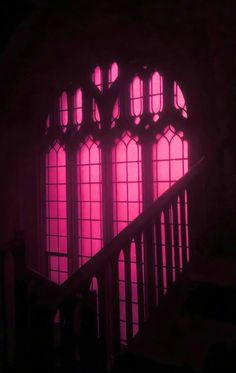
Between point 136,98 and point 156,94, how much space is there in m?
0.27

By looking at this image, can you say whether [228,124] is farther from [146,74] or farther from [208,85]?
[146,74]

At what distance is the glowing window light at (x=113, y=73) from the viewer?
15.5 feet

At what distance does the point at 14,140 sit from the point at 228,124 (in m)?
2.89

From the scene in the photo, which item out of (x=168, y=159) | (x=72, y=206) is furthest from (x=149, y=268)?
(x=72, y=206)

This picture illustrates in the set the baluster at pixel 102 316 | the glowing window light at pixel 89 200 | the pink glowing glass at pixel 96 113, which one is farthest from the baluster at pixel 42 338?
the pink glowing glass at pixel 96 113

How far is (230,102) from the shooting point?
3.52 meters

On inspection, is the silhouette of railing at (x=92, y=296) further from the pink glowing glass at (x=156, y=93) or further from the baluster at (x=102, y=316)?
the pink glowing glass at (x=156, y=93)

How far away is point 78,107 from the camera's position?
5035mm

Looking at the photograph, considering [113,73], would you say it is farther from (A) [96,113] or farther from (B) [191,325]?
(B) [191,325]

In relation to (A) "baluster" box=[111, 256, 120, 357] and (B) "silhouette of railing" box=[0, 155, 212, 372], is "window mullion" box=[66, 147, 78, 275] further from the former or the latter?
(A) "baluster" box=[111, 256, 120, 357]

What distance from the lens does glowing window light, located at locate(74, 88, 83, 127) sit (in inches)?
197

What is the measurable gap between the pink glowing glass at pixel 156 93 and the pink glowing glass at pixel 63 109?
1.23 meters

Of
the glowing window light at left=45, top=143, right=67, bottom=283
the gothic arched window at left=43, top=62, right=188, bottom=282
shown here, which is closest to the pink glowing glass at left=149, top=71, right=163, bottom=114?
the gothic arched window at left=43, top=62, right=188, bottom=282

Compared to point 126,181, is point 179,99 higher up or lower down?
higher up
